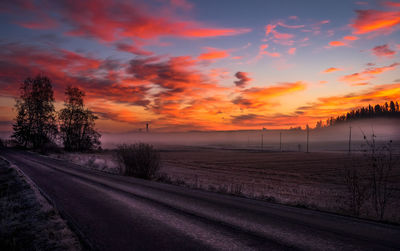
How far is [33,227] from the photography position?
277 inches

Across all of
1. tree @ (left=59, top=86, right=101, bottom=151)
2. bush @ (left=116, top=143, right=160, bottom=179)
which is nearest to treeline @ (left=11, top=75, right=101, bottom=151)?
tree @ (left=59, top=86, right=101, bottom=151)

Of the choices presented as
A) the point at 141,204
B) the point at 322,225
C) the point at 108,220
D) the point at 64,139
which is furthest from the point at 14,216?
the point at 64,139

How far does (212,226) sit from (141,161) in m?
14.7

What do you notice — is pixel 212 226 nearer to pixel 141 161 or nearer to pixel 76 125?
pixel 141 161

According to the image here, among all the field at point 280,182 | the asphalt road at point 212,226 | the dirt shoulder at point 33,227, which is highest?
the asphalt road at point 212,226

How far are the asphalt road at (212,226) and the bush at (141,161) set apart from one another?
980cm

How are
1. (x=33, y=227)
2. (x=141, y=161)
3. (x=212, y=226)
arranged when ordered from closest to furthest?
(x=212, y=226)
(x=33, y=227)
(x=141, y=161)

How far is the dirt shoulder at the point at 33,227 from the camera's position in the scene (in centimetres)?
572

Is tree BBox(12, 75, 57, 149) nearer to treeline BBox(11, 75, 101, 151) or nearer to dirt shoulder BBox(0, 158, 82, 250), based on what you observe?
treeline BBox(11, 75, 101, 151)

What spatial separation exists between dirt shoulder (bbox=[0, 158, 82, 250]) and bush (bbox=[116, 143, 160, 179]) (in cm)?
957

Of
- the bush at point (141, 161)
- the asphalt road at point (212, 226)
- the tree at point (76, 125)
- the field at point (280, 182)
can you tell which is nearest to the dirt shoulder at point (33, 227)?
the asphalt road at point (212, 226)

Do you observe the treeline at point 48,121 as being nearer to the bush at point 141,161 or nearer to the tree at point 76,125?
the tree at point 76,125

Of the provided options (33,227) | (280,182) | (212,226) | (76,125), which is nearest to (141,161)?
(33,227)

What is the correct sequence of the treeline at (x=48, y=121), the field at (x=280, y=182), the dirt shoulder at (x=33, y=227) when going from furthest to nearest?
the treeline at (x=48, y=121), the field at (x=280, y=182), the dirt shoulder at (x=33, y=227)
